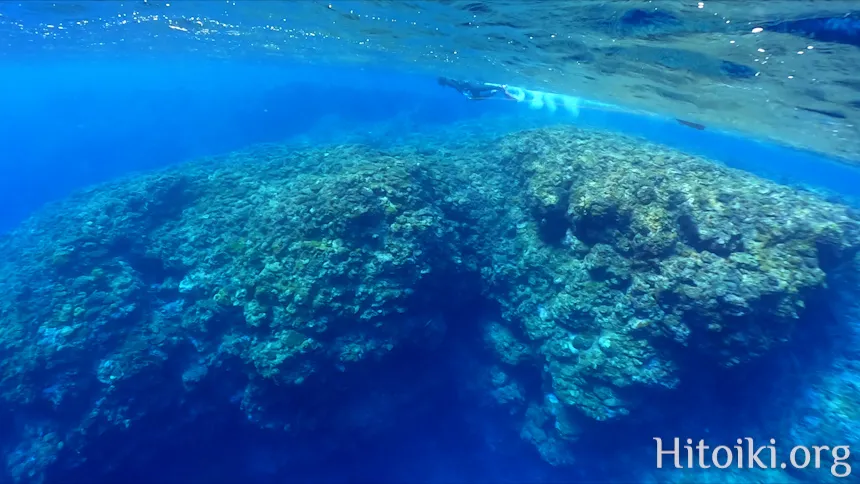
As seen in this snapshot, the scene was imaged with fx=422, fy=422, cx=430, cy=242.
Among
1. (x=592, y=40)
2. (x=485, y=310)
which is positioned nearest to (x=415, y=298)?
(x=485, y=310)

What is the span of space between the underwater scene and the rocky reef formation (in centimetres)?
7

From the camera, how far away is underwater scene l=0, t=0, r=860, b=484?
428 inches

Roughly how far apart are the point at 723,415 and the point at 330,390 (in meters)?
11.2

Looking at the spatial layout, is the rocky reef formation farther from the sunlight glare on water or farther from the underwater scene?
the sunlight glare on water

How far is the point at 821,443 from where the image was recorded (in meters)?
11.5

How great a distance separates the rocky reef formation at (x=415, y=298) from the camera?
34.9 ft

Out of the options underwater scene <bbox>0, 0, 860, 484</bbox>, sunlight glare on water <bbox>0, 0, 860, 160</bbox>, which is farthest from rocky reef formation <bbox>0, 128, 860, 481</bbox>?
sunlight glare on water <bbox>0, 0, 860, 160</bbox>

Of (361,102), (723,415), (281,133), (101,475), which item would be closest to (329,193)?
(101,475)

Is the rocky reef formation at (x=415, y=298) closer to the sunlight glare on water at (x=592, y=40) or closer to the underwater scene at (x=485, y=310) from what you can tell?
the underwater scene at (x=485, y=310)

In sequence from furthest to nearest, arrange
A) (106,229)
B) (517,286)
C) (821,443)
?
(106,229)
(517,286)
(821,443)

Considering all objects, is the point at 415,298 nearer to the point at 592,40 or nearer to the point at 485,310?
the point at 485,310

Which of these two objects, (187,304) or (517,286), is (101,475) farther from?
(517,286)

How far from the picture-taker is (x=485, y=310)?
14773mm

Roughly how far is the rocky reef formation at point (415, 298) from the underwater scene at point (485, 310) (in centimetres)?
7
